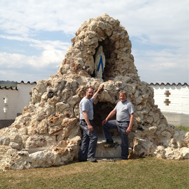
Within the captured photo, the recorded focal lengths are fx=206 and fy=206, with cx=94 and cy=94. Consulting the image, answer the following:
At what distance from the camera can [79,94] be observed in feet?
17.8

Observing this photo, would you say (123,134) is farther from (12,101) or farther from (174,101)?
(174,101)

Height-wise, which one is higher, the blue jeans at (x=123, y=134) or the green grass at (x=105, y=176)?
the blue jeans at (x=123, y=134)

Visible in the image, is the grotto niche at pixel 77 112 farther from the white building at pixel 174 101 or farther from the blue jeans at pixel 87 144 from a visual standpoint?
the white building at pixel 174 101

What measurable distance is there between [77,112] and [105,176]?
187 cm

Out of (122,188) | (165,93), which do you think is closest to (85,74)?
(122,188)

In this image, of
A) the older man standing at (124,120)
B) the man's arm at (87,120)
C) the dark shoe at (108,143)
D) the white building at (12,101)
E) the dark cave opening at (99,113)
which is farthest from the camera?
the white building at (12,101)

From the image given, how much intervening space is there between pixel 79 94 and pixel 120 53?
7.73 feet

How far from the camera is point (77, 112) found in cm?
529

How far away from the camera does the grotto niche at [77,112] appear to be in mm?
4711

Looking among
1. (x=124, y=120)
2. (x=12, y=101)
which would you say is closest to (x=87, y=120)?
(x=124, y=120)

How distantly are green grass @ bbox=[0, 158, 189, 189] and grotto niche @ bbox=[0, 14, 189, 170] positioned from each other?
13.3 inches

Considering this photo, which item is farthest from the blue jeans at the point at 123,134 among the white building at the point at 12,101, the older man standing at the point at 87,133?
the white building at the point at 12,101

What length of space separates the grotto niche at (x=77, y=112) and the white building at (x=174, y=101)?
5294 mm

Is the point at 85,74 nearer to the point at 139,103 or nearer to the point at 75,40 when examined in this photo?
the point at 75,40
